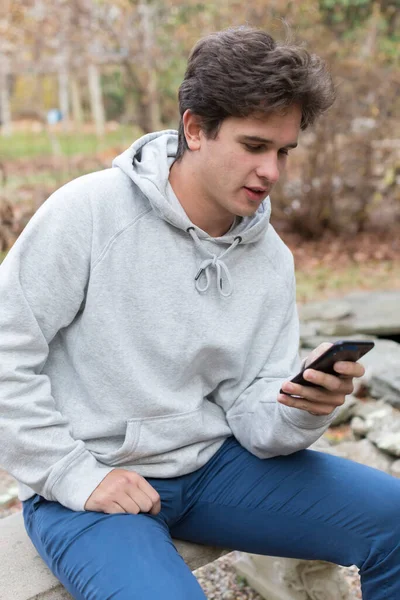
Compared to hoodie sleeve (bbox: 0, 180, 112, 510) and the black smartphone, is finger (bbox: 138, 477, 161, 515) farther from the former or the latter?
the black smartphone

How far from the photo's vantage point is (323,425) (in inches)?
80.1

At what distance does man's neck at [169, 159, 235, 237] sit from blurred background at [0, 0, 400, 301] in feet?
14.0

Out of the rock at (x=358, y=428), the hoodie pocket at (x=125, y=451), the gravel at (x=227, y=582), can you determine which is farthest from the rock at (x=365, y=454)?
the hoodie pocket at (x=125, y=451)

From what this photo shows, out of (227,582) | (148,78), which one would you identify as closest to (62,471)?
(227,582)

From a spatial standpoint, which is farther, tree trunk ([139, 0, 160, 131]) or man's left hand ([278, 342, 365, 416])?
tree trunk ([139, 0, 160, 131])

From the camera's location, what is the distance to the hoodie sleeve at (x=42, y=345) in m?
1.85

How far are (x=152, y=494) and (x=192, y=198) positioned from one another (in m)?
0.82

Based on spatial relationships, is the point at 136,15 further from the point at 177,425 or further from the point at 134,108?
the point at 177,425

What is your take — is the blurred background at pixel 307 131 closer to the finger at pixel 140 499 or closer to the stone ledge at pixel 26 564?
the stone ledge at pixel 26 564

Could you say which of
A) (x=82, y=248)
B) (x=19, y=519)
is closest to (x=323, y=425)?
(x=82, y=248)

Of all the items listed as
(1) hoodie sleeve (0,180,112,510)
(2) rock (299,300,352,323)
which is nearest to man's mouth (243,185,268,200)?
(1) hoodie sleeve (0,180,112,510)

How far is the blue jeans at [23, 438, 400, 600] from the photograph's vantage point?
71.4 inches

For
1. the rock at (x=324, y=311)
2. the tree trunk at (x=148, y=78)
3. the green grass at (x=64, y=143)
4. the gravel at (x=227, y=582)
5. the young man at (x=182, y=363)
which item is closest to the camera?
the young man at (x=182, y=363)

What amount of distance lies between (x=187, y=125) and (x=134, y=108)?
26.1 ft
